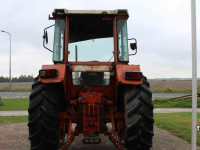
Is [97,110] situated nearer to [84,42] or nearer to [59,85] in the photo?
[59,85]

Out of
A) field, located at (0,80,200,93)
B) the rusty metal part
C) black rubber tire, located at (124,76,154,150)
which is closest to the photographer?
black rubber tire, located at (124,76,154,150)

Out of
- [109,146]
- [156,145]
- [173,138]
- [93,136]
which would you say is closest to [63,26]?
[93,136]

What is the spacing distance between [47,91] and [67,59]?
94 cm

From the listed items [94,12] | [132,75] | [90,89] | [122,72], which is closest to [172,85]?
[90,89]

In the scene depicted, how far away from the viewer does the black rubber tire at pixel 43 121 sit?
17.3ft

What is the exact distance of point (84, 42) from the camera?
657cm

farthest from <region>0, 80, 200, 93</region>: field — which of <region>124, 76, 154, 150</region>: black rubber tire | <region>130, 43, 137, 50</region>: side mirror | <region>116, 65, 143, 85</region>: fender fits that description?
<region>124, 76, 154, 150</region>: black rubber tire

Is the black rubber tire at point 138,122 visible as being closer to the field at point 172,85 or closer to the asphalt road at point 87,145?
the asphalt road at point 87,145

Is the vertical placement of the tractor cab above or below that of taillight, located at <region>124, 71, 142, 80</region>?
above

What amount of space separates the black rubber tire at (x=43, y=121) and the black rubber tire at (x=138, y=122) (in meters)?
1.30

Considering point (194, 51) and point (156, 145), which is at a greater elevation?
point (194, 51)

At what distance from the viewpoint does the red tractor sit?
17.2 feet

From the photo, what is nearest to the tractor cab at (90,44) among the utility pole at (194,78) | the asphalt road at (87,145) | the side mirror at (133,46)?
the side mirror at (133,46)

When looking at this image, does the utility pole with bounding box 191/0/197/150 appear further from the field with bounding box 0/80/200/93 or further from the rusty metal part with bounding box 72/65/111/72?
the field with bounding box 0/80/200/93
